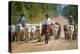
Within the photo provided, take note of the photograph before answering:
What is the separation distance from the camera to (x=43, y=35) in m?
1.75

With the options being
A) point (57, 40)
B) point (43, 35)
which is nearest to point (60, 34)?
point (57, 40)

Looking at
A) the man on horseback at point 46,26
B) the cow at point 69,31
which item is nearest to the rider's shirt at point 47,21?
the man on horseback at point 46,26

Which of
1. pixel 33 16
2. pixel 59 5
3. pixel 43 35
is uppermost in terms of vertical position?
pixel 59 5

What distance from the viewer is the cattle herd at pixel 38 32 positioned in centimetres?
166

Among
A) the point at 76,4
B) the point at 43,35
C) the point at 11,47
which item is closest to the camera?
the point at 11,47

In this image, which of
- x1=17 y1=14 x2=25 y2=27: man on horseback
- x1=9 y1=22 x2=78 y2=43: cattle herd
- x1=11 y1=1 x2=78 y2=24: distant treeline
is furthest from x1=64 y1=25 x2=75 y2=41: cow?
x1=17 y1=14 x2=25 y2=27: man on horseback

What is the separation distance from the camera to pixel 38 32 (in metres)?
1.74

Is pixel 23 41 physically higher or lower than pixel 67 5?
lower

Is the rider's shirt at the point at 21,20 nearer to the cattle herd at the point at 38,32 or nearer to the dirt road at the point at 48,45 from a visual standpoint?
the cattle herd at the point at 38,32

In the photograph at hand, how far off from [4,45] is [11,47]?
0.22ft

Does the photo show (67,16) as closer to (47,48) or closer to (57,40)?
(57,40)

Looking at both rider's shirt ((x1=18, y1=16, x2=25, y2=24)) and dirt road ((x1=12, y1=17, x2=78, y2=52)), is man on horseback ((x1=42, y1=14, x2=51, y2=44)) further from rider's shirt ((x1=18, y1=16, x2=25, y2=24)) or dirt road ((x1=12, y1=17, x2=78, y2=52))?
rider's shirt ((x1=18, y1=16, x2=25, y2=24))

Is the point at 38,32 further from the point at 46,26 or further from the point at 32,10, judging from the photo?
the point at 32,10

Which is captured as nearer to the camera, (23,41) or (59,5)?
(23,41)
